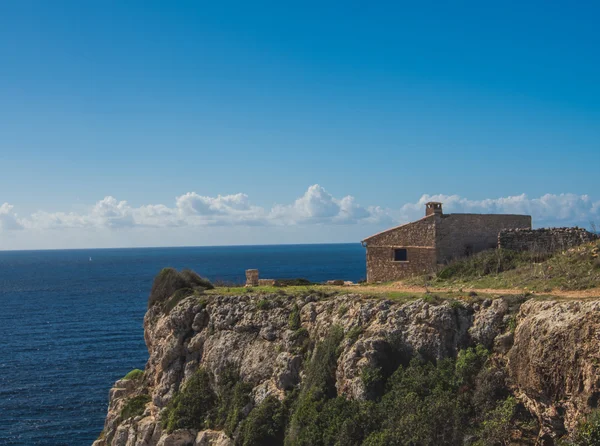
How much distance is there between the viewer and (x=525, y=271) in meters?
28.2

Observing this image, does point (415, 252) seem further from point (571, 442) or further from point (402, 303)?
point (571, 442)

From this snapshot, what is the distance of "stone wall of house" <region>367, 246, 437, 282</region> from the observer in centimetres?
3578

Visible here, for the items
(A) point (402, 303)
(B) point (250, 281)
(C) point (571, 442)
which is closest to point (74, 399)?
(B) point (250, 281)

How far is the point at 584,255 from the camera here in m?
26.6

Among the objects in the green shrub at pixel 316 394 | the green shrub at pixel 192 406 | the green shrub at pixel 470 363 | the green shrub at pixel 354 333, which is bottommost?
the green shrub at pixel 192 406

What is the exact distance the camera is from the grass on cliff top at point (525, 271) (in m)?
24.2

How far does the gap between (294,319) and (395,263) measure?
1068 cm

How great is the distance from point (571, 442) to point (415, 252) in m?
20.1

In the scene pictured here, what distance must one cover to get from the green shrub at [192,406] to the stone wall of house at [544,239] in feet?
63.6

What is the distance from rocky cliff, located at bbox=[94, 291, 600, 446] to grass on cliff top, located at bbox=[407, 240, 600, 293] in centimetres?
350

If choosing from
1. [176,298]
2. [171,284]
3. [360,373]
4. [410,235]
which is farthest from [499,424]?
[171,284]

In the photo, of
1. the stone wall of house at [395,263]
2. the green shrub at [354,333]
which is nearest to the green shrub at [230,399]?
the green shrub at [354,333]

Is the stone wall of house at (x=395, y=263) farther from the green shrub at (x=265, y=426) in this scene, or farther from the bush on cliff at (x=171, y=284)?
the green shrub at (x=265, y=426)

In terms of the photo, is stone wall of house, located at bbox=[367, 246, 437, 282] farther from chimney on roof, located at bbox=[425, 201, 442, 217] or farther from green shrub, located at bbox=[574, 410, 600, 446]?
green shrub, located at bbox=[574, 410, 600, 446]
